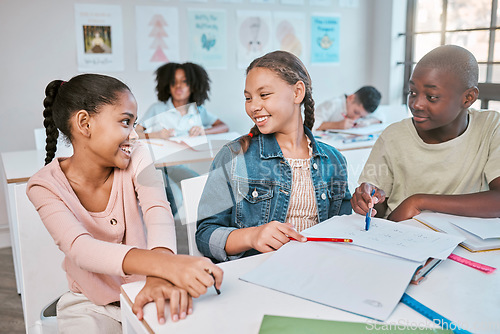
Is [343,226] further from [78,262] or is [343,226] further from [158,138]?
[158,138]

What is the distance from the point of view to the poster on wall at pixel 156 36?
315 cm

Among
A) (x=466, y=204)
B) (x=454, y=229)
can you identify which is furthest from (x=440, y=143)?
(x=454, y=229)

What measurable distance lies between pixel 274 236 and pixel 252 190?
Answer: 0.30 m

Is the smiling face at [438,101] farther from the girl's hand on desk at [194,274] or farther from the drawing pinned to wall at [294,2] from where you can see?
the drawing pinned to wall at [294,2]

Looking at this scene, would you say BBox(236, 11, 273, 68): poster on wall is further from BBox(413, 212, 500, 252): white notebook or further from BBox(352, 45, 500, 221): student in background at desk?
BBox(413, 212, 500, 252): white notebook

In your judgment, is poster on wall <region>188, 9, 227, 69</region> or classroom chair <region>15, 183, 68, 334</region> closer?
classroom chair <region>15, 183, 68, 334</region>

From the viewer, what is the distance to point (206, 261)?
0.73 meters

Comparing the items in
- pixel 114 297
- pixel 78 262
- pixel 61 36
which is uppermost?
pixel 61 36

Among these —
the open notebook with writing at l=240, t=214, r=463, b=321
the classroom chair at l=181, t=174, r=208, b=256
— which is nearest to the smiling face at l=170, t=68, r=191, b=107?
the classroom chair at l=181, t=174, r=208, b=256

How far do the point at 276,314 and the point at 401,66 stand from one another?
143 inches

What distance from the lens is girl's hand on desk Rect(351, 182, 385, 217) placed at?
42.6 inches

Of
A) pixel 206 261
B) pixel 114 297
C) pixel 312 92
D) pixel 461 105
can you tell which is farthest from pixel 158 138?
pixel 206 261

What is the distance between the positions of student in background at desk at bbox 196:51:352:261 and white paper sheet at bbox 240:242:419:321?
32cm

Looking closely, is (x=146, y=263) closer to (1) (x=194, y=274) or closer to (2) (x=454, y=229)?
(1) (x=194, y=274)
